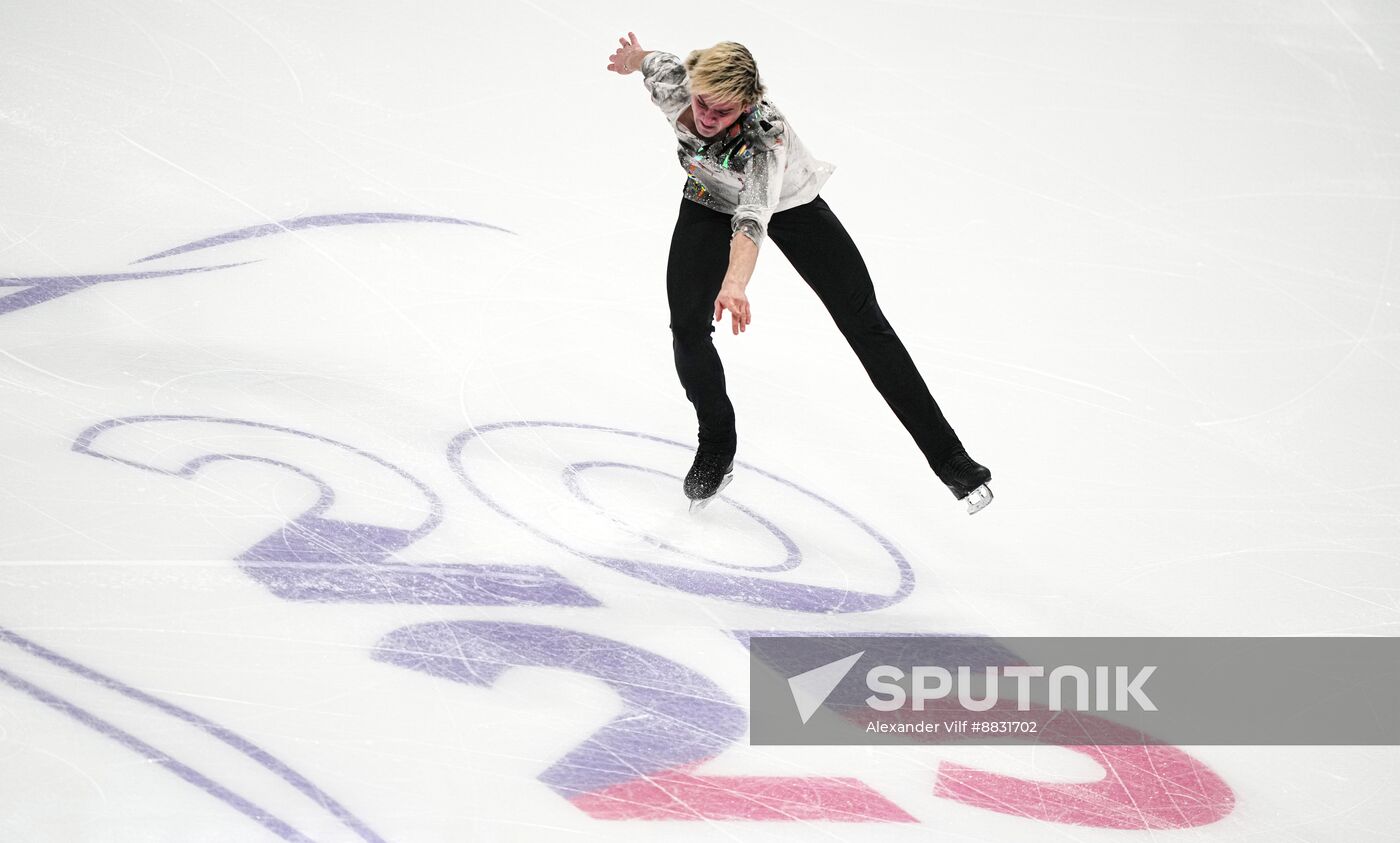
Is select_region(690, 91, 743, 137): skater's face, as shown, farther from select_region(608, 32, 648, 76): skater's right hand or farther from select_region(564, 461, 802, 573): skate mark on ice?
select_region(564, 461, 802, 573): skate mark on ice

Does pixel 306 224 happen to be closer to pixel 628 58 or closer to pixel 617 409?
pixel 617 409

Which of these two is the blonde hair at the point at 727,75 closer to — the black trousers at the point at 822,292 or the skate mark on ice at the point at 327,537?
the black trousers at the point at 822,292

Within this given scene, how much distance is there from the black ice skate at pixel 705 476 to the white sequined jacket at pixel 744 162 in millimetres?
658

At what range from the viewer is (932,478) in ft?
12.1

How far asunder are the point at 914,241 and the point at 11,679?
11.1 feet

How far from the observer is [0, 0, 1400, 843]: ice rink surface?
7.62 ft

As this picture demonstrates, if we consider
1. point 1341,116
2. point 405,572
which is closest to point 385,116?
point 405,572

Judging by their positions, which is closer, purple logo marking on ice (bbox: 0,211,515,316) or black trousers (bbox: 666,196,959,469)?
black trousers (bbox: 666,196,959,469)

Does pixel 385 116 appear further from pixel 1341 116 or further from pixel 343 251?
pixel 1341 116

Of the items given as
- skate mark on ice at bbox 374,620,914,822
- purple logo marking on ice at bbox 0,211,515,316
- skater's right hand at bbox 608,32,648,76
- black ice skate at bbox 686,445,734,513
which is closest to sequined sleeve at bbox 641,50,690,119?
skater's right hand at bbox 608,32,648,76

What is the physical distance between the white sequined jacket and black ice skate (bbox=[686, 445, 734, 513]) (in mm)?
658

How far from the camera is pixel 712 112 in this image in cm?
284

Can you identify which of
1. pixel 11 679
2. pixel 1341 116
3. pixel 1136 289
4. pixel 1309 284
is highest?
pixel 1341 116

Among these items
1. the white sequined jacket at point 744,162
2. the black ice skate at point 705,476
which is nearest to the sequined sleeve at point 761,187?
the white sequined jacket at point 744,162
